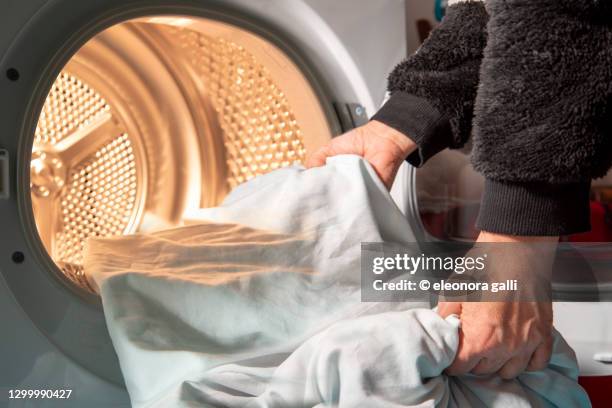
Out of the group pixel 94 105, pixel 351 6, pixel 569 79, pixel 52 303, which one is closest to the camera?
pixel 569 79

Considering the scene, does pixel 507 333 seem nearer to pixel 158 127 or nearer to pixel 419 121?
pixel 419 121

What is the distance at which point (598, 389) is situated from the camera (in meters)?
0.81

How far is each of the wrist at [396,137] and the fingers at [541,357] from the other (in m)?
0.26

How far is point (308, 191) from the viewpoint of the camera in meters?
0.76

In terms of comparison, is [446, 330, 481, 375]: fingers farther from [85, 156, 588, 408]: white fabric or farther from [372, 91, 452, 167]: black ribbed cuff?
[372, 91, 452, 167]: black ribbed cuff

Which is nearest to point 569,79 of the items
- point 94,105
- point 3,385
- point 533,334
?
point 533,334

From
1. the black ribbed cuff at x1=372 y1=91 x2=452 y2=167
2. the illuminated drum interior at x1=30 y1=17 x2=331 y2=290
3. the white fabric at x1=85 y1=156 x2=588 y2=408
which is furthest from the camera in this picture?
the illuminated drum interior at x1=30 y1=17 x2=331 y2=290

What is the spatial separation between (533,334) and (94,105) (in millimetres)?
788

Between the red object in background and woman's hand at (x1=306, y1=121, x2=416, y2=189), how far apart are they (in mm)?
314

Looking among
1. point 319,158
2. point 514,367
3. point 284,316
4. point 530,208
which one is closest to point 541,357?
point 514,367

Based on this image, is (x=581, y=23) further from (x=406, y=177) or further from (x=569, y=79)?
(x=406, y=177)

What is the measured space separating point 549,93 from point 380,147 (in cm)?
24

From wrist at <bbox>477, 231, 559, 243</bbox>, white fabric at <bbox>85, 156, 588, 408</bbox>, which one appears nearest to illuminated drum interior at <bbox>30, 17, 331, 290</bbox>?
white fabric at <bbox>85, 156, 588, 408</bbox>

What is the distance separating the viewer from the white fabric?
0.59 metres
